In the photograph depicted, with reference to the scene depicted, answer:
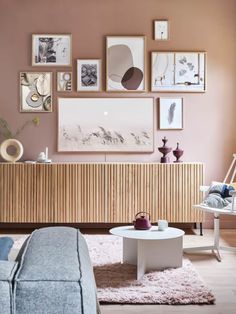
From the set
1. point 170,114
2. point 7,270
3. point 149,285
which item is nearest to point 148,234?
point 149,285

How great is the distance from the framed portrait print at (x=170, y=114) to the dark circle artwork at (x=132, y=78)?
1.08 ft

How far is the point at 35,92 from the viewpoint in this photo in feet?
16.2

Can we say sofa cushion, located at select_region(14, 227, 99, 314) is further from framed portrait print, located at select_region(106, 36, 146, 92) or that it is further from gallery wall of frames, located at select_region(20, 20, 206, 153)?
framed portrait print, located at select_region(106, 36, 146, 92)

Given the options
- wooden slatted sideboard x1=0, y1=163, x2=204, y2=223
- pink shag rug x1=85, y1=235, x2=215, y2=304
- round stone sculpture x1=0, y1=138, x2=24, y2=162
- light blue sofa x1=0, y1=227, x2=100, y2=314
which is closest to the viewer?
light blue sofa x1=0, y1=227, x2=100, y2=314

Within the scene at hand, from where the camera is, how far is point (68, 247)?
1.20m

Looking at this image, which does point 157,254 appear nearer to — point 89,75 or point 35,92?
point 89,75

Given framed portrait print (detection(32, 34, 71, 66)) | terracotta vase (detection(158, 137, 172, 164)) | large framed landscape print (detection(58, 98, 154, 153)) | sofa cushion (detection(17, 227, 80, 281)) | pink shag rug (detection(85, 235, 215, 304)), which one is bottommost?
pink shag rug (detection(85, 235, 215, 304))

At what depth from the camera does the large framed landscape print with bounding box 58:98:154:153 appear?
4.92 metres

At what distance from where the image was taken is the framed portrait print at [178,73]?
16.2 feet

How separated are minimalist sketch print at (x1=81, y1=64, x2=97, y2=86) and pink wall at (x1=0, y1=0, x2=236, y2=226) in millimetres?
129

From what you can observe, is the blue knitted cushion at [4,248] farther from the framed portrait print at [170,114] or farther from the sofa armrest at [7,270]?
the framed portrait print at [170,114]

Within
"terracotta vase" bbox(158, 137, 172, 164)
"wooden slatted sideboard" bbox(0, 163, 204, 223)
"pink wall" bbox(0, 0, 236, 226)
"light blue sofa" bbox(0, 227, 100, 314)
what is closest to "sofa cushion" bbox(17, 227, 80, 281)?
"light blue sofa" bbox(0, 227, 100, 314)

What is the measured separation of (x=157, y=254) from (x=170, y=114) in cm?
224

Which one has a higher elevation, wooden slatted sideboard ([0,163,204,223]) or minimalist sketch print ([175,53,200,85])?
minimalist sketch print ([175,53,200,85])
